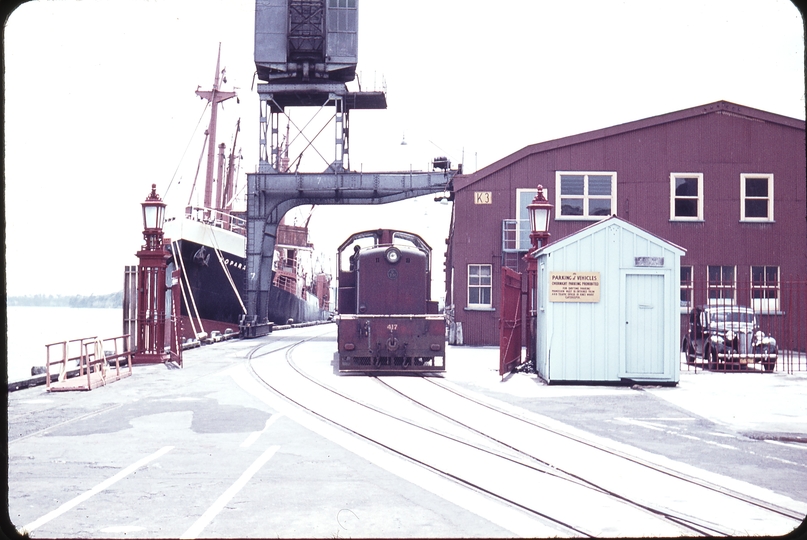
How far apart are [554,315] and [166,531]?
1112cm

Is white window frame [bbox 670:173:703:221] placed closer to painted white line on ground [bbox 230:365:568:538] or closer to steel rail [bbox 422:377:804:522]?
steel rail [bbox 422:377:804:522]

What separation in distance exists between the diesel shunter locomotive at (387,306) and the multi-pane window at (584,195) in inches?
364

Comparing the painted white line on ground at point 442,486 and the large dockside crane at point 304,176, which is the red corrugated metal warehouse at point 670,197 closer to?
the large dockside crane at point 304,176

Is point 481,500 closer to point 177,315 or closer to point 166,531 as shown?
point 166,531

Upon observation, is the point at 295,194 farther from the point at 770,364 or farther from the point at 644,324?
the point at 770,364

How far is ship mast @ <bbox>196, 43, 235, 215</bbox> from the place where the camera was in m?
51.8

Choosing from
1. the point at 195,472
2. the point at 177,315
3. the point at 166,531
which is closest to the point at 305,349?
the point at 177,315

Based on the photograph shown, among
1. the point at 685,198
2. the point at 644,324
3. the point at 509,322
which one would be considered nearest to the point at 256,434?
the point at 509,322

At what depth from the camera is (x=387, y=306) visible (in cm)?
1853

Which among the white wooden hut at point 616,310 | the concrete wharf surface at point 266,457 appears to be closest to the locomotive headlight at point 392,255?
the white wooden hut at point 616,310

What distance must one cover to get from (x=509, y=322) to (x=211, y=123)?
138 feet

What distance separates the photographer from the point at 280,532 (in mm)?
5223

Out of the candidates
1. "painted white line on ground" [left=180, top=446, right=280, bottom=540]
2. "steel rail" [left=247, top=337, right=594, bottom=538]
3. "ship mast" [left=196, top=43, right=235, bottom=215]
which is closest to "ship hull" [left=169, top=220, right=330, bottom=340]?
"ship mast" [left=196, top=43, right=235, bottom=215]

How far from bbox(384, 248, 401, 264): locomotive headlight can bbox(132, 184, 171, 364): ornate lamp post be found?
237 inches
